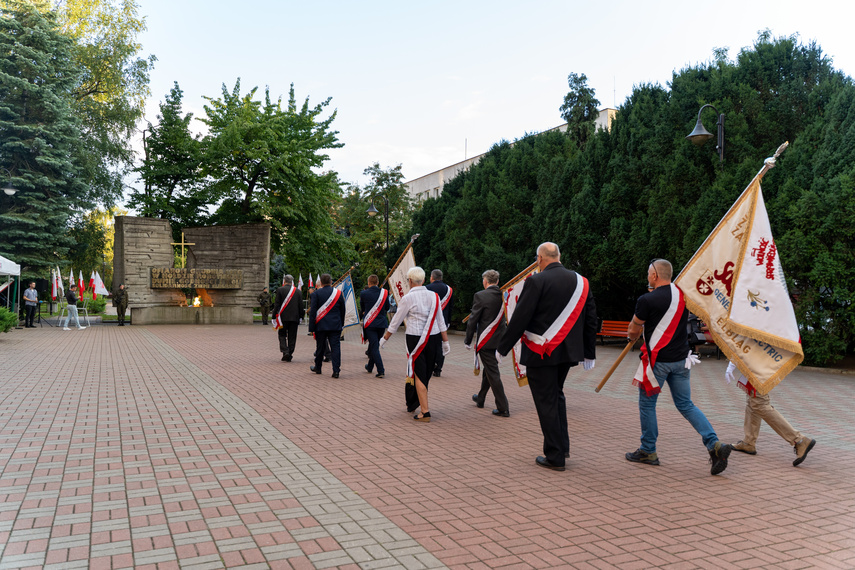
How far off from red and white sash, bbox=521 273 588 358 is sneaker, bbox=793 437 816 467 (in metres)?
2.39

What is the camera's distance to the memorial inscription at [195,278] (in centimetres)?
2906

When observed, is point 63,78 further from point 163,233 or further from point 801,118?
point 801,118

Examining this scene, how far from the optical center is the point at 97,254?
108 ft

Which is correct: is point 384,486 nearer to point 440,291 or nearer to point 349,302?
point 440,291

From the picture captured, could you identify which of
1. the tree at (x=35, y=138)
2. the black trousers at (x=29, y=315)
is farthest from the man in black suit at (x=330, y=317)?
the tree at (x=35, y=138)

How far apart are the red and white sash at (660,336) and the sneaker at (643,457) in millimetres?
562

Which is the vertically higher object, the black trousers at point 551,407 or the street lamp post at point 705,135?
the street lamp post at point 705,135

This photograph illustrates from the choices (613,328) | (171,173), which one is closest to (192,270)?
(171,173)

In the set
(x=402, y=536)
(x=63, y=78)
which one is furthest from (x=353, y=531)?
(x=63, y=78)

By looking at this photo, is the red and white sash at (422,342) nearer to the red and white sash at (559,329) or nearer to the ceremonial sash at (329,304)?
the red and white sash at (559,329)

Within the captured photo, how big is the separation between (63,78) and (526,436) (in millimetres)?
29368

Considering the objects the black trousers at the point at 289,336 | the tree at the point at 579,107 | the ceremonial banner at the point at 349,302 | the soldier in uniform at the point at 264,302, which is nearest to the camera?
the black trousers at the point at 289,336

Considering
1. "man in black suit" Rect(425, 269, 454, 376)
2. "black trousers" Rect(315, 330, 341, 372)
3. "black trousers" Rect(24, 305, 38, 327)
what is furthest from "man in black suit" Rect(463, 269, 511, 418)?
"black trousers" Rect(24, 305, 38, 327)

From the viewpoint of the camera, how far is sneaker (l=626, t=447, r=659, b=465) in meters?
6.11
